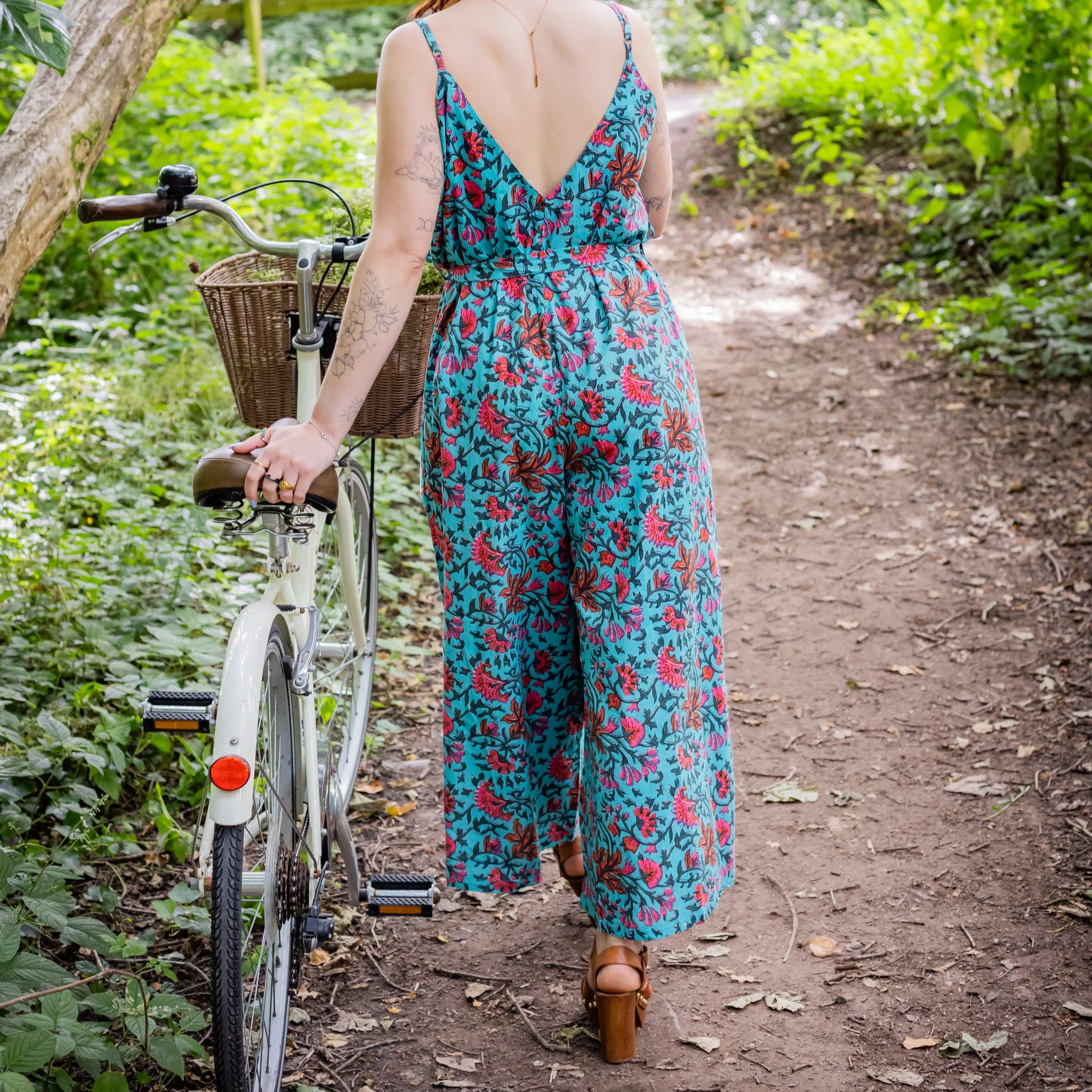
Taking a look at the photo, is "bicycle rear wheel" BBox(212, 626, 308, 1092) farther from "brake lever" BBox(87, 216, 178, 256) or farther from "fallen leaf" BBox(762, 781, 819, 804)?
"fallen leaf" BBox(762, 781, 819, 804)

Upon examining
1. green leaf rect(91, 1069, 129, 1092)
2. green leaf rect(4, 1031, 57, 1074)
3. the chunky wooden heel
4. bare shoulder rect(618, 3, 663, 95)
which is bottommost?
the chunky wooden heel

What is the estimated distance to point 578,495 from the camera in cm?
220

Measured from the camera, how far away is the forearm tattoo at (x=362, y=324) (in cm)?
198

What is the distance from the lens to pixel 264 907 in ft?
6.92

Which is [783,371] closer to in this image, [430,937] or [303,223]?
[303,223]

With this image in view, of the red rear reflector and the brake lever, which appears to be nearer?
the red rear reflector

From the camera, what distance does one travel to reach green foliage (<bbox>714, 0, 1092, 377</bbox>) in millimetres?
6199

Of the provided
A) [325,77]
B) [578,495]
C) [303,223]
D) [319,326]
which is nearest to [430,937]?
[578,495]

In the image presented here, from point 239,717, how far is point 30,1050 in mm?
664

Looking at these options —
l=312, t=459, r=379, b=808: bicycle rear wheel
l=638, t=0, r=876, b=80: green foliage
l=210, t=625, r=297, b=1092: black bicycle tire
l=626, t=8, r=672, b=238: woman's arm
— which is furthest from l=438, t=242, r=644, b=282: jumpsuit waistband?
l=638, t=0, r=876, b=80: green foliage

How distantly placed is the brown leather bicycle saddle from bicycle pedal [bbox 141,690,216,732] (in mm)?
341

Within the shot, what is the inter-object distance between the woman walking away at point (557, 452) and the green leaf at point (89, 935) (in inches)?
27.2

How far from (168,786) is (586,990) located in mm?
1315

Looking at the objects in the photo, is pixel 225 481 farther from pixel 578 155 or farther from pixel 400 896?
pixel 400 896
